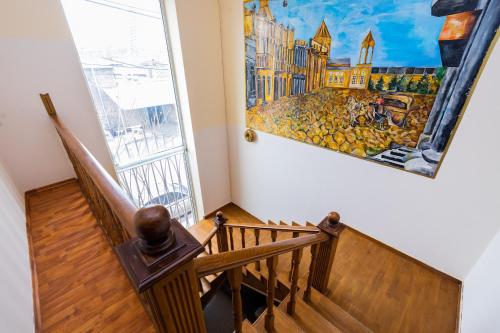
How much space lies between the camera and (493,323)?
45.3 inches

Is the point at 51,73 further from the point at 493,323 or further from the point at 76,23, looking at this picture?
the point at 493,323

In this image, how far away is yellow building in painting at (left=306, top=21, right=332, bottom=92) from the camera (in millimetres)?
2010

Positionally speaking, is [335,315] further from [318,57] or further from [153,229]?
[318,57]

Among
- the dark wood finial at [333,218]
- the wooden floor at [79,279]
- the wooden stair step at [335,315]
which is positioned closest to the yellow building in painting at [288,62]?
the dark wood finial at [333,218]

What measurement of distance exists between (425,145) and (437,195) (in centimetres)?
47

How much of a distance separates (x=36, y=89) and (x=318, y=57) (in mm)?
2809

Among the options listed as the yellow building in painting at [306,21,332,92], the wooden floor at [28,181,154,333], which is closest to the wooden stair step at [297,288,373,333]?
the wooden floor at [28,181,154,333]

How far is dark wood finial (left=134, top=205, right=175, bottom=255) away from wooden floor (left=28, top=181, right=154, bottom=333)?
1.01 m

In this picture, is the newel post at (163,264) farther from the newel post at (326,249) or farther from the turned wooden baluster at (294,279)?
the newel post at (326,249)

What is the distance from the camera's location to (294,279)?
4.12 ft

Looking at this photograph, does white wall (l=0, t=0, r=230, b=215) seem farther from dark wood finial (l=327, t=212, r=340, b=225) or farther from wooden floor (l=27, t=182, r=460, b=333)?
dark wood finial (l=327, t=212, r=340, b=225)

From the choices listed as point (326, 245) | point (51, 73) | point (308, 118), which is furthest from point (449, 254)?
point (51, 73)

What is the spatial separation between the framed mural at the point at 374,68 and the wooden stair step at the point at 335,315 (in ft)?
4.45

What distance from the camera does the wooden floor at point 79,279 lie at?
1.13 metres
